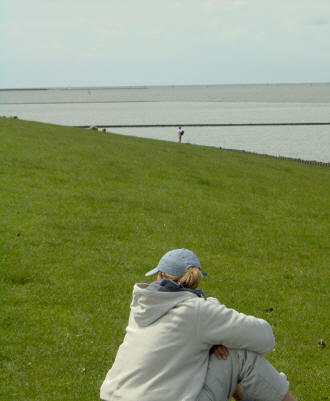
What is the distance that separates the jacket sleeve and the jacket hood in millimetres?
202

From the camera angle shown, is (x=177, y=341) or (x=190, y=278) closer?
(x=177, y=341)

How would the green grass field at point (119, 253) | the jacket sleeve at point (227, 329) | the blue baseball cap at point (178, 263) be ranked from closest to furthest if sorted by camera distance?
the jacket sleeve at point (227, 329)
the blue baseball cap at point (178, 263)
the green grass field at point (119, 253)

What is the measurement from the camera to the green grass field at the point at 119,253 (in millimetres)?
6906

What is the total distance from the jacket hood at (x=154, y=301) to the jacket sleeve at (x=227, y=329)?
20 cm

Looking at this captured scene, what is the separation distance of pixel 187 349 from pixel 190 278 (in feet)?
1.76

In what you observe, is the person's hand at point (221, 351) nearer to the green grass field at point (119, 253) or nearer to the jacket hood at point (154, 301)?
the jacket hood at point (154, 301)

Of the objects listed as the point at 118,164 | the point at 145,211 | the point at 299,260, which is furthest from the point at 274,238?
the point at 118,164

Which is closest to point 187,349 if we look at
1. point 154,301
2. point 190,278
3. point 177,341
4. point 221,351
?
point 177,341

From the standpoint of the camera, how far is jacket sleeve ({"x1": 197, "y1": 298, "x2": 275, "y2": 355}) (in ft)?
13.4

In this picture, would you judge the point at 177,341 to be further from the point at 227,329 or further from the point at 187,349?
the point at 227,329

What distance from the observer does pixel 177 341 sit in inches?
162

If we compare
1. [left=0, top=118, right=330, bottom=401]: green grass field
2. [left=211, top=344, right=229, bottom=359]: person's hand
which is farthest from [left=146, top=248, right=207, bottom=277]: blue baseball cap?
[left=0, top=118, right=330, bottom=401]: green grass field

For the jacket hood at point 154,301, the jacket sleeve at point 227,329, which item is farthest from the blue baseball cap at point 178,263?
the jacket sleeve at point 227,329

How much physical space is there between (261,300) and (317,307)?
93cm
